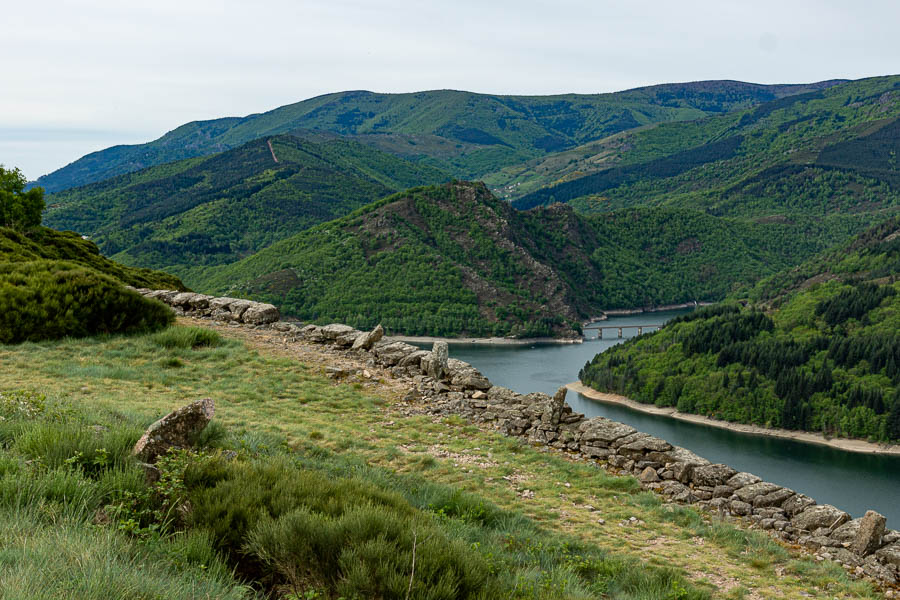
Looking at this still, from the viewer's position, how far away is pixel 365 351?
536 inches

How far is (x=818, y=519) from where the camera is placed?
7.49m

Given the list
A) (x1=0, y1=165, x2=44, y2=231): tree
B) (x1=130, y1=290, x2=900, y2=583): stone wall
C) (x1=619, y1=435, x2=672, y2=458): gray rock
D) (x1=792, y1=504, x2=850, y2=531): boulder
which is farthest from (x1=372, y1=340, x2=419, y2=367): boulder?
(x1=0, y1=165, x2=44, y2=231): tree

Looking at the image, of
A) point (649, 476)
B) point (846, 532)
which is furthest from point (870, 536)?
point (649, 476)

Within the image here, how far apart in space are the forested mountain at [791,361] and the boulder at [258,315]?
234 feet

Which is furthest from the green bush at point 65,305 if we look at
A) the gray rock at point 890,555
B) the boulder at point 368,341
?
the gray rock at point 890,555

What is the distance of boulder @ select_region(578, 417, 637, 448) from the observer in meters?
9.53

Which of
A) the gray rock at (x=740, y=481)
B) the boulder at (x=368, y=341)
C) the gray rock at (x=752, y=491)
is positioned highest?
the boulder at (x=368, y=341)

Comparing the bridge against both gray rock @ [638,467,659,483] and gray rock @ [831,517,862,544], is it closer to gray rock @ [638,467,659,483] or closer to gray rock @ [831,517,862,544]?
gray rock @ [638,467,659,483]

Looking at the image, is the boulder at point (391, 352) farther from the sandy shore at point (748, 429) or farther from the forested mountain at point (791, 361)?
the forested mountain at point (791, 361)

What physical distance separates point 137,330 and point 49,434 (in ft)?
29.6

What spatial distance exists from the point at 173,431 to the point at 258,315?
35.2 feet

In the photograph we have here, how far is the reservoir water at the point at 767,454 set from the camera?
50797mm

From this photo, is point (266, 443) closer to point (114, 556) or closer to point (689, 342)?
point (114, 556)

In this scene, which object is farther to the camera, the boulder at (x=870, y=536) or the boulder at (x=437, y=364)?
the boulder at (x=437, y=364)
